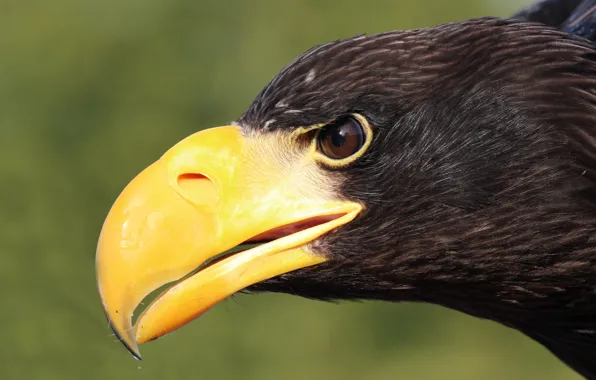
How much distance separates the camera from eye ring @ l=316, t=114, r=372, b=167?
9.11 ft

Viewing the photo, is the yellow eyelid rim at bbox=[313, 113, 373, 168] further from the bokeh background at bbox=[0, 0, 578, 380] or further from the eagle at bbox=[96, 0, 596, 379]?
the bokeh background at bbox=[0, 0, 578, 380]

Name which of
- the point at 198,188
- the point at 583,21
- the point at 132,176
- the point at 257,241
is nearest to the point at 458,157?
the point at 257,241

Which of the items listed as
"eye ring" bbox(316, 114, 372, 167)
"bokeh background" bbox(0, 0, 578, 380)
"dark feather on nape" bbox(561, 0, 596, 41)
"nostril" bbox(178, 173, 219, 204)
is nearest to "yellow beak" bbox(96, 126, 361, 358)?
"nostril" bbox(178, 173, 219, 204)

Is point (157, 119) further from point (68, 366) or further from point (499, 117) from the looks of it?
point (499, 117)

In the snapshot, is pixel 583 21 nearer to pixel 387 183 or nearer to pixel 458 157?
pixel 458 157

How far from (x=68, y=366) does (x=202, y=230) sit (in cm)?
414

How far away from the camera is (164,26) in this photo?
836 cm

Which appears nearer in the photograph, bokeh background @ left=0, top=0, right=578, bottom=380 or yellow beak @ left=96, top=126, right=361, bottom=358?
yellow beak @ left=96, top=126, right=361, bottom=358

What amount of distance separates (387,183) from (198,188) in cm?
47

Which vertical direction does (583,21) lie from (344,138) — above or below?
above

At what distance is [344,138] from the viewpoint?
278cm

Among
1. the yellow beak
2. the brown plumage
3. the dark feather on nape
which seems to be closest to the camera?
the yellow beak

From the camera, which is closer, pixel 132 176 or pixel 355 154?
pixel 355 154

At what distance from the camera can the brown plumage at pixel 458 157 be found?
2791 millimetres
